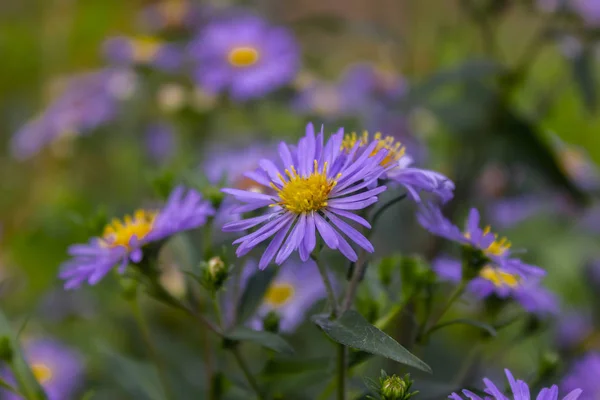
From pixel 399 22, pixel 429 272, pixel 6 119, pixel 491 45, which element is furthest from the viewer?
pixel 399 22

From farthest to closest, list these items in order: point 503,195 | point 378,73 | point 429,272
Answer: point 378,73 < point 503,195 < point 429,272

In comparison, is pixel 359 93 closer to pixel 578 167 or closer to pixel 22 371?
pixel 578 167

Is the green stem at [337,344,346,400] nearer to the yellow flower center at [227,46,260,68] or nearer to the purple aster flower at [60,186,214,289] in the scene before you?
the purple aster flower at [60,186,214,289]

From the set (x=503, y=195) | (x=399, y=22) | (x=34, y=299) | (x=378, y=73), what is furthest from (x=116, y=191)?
(x=399, y=22)

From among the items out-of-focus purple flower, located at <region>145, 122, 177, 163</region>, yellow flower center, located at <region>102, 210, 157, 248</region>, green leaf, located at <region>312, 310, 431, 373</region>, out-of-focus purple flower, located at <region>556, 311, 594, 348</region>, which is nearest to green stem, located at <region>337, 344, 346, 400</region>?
green leaf, located at <region>312, 310, 431, 373</region>

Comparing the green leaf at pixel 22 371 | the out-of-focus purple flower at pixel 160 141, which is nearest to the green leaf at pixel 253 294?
the green leaf at pixel 22 371

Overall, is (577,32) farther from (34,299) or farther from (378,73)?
(34,299)
